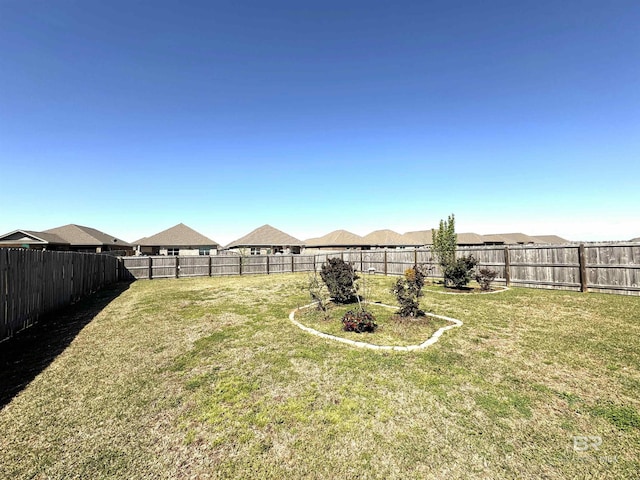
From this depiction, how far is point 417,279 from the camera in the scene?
8.12m

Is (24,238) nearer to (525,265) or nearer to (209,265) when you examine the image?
(209,265)

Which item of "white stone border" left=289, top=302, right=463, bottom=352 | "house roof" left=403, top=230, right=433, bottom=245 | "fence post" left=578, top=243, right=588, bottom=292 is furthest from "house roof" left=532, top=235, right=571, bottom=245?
"white stone border" left=289, top=302, right=463, bottom=352

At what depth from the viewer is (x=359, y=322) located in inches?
249

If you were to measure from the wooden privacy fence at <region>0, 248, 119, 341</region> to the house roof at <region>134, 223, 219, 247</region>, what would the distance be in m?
25.4

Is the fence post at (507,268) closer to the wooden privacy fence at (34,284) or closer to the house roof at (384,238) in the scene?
the wooden privacy fence at (34,284)

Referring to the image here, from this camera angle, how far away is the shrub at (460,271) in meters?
12.2

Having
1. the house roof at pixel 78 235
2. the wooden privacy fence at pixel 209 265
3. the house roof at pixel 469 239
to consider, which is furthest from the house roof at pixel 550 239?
the house roof at pixel 78 235

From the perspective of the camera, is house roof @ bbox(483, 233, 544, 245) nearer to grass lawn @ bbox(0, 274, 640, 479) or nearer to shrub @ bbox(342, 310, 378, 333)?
grass lawn @ bbox(0, 274, 640, 479)

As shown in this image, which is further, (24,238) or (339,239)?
(339,239)

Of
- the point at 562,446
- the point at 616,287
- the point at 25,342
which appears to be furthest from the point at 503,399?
the point at 616,287

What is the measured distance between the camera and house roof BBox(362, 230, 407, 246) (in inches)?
1998

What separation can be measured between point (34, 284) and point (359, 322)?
870 centimetres

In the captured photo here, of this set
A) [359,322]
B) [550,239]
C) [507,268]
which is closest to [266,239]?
[507,268]

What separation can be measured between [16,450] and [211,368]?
2.29 m
